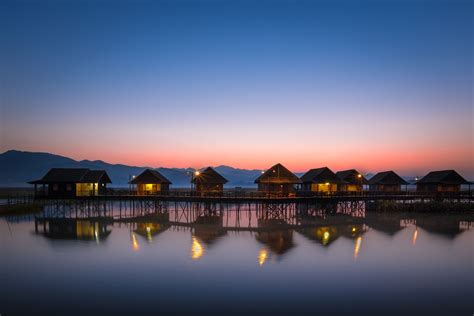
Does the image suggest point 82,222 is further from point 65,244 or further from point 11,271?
point 11,271

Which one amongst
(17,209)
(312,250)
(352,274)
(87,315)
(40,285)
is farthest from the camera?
(17,209)

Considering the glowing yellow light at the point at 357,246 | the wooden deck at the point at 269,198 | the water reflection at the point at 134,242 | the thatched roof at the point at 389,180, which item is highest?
the thatched roof at the point at 389,180

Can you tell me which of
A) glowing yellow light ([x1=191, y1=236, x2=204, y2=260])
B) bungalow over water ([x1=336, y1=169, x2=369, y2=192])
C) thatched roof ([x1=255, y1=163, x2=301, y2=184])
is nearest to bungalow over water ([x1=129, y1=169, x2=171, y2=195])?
thatched roof ([x1=255, y1=163, x2=301, y2=184])

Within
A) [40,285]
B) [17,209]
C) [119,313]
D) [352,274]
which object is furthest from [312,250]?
[17,209]

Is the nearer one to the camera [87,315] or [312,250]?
[87,315]

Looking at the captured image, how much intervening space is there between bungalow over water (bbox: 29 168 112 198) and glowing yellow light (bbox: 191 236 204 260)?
1053 inches

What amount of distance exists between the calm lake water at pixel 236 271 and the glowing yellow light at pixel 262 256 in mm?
73

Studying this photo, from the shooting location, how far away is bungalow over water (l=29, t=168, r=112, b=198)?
49156 mm

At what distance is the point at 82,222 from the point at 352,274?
31921mm

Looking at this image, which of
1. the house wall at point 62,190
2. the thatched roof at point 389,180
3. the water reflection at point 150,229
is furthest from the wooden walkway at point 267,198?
the thatched roof at point 389,180

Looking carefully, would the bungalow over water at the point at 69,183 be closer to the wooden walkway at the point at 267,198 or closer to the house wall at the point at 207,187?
the wooden walkway at the point at 267,198

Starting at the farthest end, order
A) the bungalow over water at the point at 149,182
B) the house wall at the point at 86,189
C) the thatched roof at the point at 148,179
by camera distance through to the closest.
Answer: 1. the thatched roof at the point at 148,179
2. the bungalow over water at the point at 149,182
3. the house wall at the point at 86,189

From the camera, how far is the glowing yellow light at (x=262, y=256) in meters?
23.3

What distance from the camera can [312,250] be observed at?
87.4ft
